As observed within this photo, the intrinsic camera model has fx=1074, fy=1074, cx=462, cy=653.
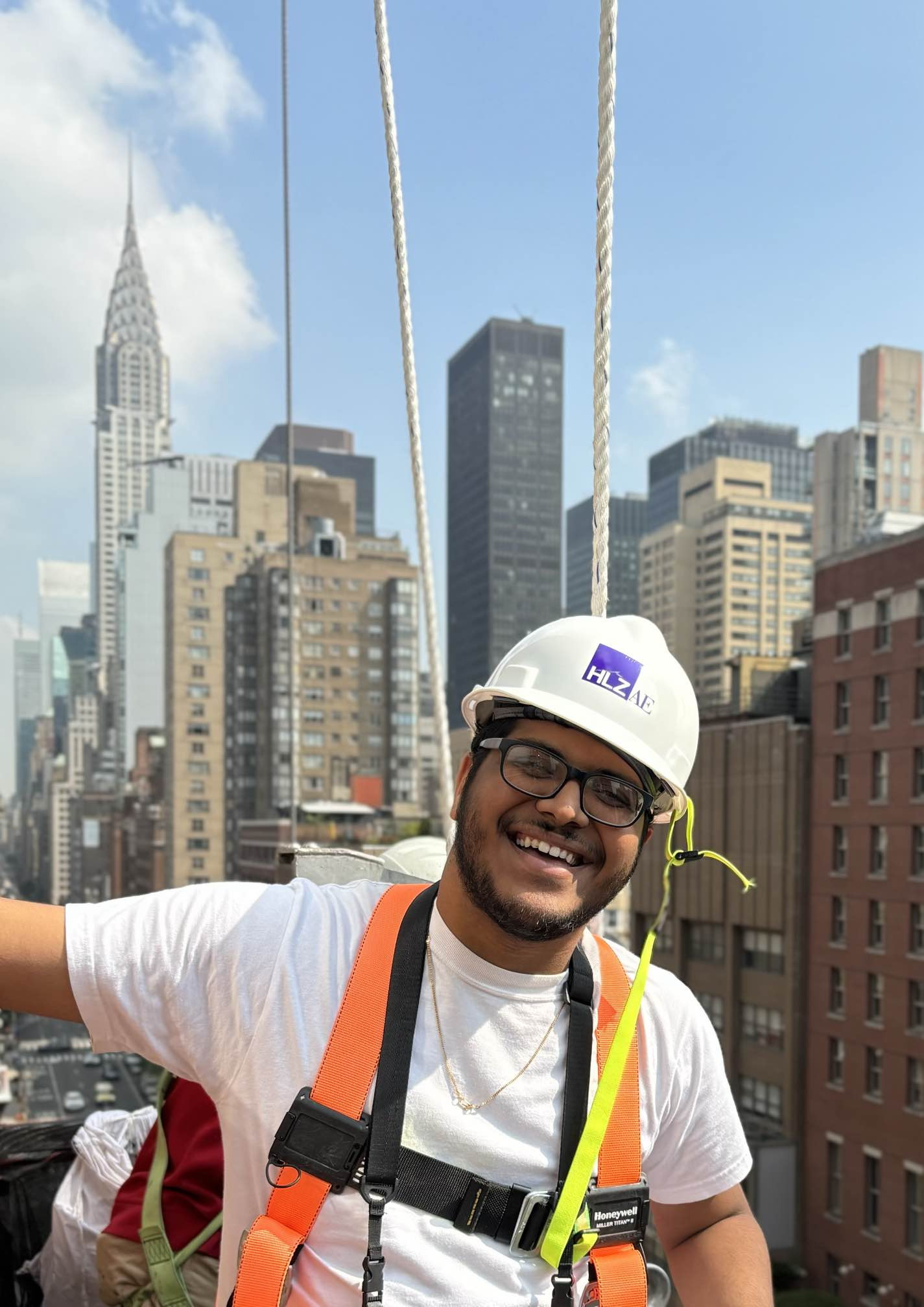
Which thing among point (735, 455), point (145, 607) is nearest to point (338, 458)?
point (735, 455)

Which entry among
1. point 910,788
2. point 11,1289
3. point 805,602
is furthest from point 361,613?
point 11,1289

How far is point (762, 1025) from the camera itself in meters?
31.3

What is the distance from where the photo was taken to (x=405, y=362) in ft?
7.25

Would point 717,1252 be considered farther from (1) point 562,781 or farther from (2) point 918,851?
(2) point 918,851

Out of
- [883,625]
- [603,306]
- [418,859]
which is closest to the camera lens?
[603,306]

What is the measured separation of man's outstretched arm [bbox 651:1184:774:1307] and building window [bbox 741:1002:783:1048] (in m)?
31.6

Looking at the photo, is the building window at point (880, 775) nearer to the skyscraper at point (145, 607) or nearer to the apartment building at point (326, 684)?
the apartment building at point (326, 684)

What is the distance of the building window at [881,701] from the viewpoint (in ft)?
88.4

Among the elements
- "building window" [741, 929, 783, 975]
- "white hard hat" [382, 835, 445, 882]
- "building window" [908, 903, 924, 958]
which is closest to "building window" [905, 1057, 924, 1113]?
"building window" [908, 903, 924, 958]

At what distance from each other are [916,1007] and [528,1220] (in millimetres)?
26215

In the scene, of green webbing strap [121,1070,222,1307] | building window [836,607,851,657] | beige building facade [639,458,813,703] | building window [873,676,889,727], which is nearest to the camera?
green webbing strap [121,1070,222,1307]

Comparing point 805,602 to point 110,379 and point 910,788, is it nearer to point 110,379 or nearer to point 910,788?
point 910,788

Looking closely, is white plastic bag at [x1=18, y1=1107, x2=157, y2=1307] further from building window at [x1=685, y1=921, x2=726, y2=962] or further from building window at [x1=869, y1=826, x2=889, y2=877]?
building window at [x1=685, y1=921, x2=726, y2=962]

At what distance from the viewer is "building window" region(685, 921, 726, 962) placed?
3356 cm
